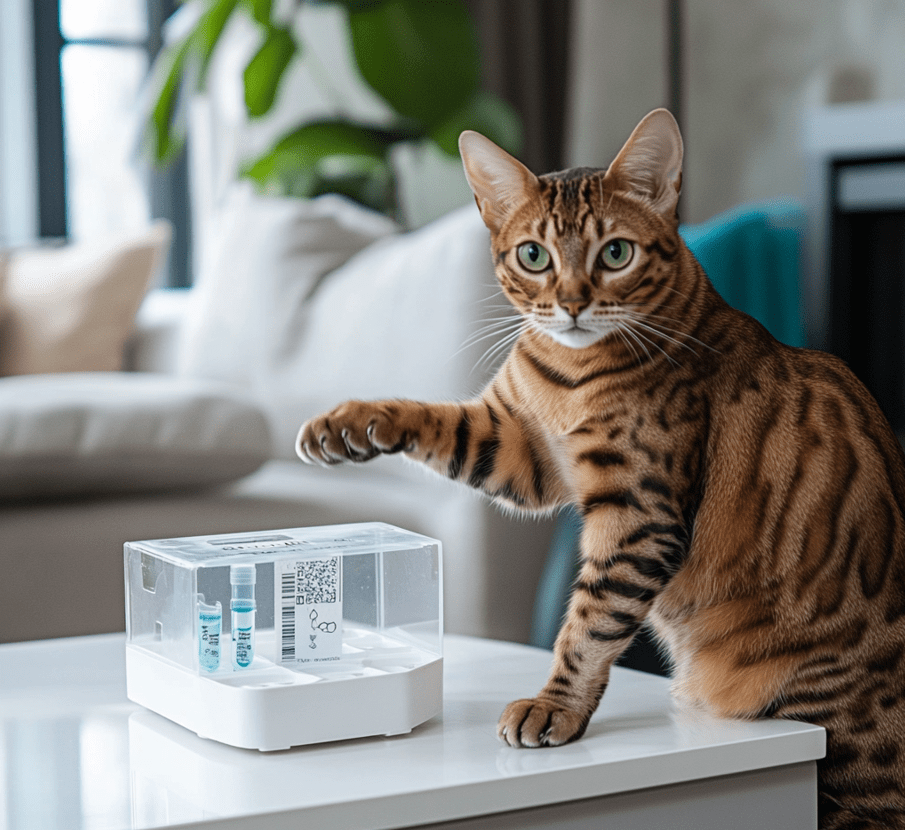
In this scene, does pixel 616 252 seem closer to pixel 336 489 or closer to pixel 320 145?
pixel 336 489

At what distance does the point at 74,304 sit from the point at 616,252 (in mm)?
1859

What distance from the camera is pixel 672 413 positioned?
78cm

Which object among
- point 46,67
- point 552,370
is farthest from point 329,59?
point 552,370

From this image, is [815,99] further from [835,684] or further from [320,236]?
[835,684]

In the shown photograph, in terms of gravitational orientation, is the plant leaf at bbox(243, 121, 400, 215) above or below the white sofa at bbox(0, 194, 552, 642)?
above

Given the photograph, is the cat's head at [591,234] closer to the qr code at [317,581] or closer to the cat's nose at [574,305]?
the cat's nose at [574,305]

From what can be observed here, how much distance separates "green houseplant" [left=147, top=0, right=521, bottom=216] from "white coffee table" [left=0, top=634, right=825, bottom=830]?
1.81m

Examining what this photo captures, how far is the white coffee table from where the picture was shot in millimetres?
640

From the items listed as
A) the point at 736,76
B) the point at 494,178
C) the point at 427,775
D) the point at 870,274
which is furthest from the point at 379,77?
the point at 427,775

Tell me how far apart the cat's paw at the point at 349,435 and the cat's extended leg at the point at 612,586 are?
6.2 inches

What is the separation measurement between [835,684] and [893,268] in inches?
45.8

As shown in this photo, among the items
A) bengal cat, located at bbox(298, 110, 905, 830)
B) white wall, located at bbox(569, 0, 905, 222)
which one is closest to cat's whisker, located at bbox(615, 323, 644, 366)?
bengal cat, located at bbox(298, 110, 905, 830)

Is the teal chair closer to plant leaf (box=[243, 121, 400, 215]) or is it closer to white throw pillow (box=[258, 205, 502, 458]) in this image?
white throw pillow (box=[258, 205, 502, 458])

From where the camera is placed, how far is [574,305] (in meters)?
0.75
